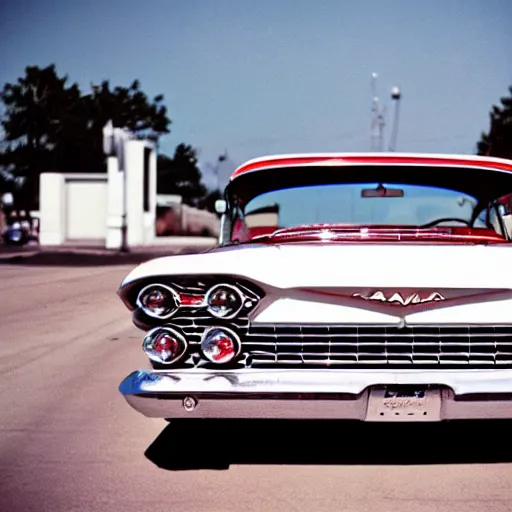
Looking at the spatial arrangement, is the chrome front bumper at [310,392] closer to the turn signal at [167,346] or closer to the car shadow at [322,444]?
the turn signal at [167,346]

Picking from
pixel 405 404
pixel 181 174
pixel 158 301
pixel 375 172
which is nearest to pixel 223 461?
pixel 158 301

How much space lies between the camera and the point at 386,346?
4.41m

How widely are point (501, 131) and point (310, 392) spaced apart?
245 feet

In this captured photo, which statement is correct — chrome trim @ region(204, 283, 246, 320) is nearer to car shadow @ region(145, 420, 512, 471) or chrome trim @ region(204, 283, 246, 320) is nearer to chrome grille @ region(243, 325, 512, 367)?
chrome grille @ region(243, 325, 512, 367)

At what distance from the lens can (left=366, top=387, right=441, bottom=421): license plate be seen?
4340mm

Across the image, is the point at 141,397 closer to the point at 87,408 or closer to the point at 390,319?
the point at 390,319

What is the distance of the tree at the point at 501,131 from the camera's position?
71125mm

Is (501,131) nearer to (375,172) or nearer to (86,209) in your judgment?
(86,209)

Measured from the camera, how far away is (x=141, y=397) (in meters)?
4.48

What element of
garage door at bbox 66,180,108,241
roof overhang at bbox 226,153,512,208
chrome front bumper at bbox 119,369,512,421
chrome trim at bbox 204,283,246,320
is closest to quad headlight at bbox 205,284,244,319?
→ chrome trim at bbox 204,283,246,320

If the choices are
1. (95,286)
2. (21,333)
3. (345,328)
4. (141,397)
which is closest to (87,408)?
(141,397)

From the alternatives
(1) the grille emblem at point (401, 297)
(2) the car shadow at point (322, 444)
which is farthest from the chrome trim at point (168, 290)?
(2) the car shadow at point (322, 444)

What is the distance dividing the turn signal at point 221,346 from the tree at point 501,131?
63.9m

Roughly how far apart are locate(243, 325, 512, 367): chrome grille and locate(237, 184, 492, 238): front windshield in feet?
7.85
